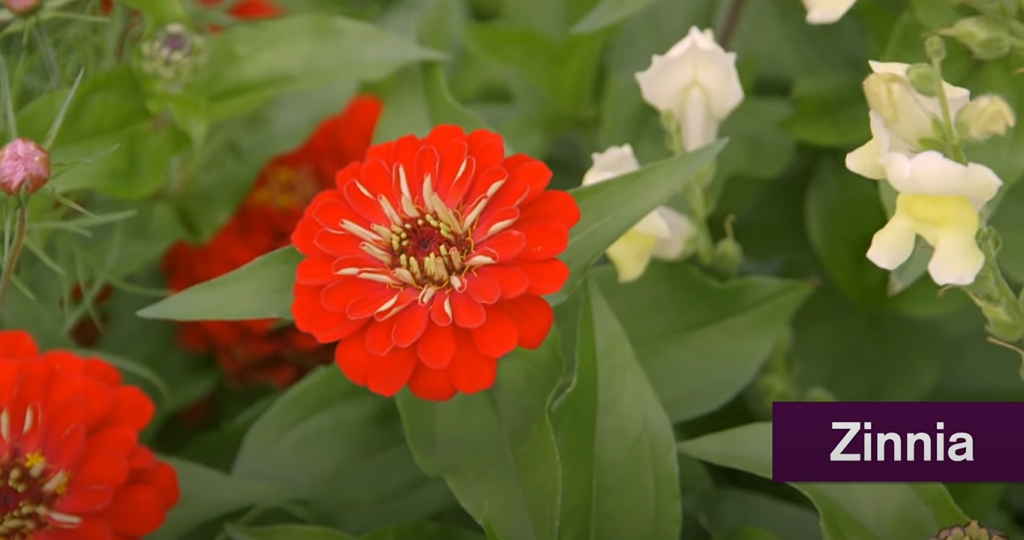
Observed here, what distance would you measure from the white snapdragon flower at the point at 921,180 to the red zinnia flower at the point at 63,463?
31 cm

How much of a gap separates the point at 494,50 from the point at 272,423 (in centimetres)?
26

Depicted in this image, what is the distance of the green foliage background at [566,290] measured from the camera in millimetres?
466

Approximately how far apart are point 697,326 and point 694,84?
125 mm

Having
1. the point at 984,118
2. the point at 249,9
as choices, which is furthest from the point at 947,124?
the point at 249,9

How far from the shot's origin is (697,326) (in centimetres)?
55

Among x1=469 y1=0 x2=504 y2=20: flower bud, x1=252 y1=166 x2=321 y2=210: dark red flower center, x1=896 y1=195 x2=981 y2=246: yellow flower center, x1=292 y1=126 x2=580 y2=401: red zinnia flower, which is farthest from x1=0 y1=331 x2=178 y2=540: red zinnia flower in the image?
x1=469 y1=0 x2=504 y2=20: flower bud

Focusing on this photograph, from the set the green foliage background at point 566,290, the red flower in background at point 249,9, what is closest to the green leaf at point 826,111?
the green foliage background at point 566,290

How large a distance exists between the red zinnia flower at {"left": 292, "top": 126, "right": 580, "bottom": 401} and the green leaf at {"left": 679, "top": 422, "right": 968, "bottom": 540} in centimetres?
12

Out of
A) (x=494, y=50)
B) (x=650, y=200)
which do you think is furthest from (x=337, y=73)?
(x=650, y=200)

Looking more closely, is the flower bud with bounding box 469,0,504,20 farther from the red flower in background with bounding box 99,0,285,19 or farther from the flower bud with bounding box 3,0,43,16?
the flower bud with bounding box 3,0,43,16

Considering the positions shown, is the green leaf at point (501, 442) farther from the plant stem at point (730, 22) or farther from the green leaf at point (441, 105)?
the plant stem at point (730, 22)

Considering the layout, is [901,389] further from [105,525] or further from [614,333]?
[105,525]

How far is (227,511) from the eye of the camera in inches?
20.6

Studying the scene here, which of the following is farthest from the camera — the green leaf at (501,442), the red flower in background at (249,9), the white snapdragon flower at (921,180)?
the red flower in background at (249,9)
